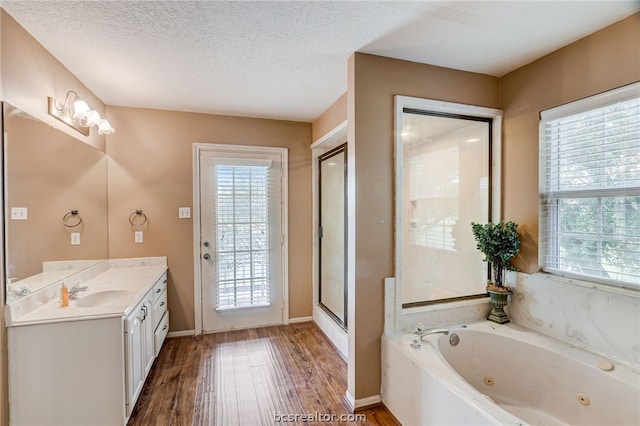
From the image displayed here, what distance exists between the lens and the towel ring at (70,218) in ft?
7.63

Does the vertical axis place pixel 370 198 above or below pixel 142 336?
above

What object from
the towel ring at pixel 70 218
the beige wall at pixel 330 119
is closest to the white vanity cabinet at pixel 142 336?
the towel ring at pixel 70 218

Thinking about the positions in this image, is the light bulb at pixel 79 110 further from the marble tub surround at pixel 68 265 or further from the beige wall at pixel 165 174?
the marble tub surround at pixel 68 265

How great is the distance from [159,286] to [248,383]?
1.23 meters

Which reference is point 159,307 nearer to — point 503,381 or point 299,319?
point 299,319

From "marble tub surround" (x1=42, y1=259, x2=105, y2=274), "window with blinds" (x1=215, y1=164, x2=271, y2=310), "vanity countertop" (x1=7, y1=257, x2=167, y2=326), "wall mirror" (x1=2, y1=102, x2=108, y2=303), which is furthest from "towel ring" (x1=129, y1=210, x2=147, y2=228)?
"window with blinds" (x1=215, y1=164, x2=271, y2=310)

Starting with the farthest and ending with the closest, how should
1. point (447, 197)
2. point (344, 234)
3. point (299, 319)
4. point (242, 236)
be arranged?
point (299, 319)
point (242, 236)
point (344, 234)
point (447, 197)

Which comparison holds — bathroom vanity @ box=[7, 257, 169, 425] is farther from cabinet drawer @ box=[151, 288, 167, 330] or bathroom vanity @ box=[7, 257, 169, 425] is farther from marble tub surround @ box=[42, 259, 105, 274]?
cabinet drawer @ box=[151, 288, 167, 330]

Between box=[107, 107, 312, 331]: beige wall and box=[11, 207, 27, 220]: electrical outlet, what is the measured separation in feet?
3.82

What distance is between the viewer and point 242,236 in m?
3.38

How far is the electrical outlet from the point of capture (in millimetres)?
1705

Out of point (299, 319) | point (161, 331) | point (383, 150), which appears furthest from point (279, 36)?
point (299, 319)

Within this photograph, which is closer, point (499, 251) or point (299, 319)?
point (499, 251)

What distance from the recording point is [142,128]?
3045mm
